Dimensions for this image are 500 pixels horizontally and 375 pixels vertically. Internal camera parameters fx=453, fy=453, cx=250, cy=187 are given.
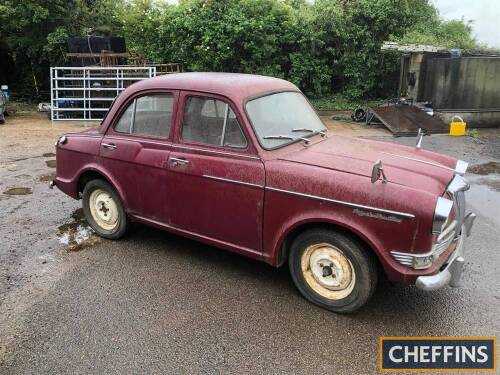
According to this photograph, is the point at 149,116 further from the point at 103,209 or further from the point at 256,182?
the point at 256,182

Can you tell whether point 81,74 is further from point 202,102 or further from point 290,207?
point 290,207

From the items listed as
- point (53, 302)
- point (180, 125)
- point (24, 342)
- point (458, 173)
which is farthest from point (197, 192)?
point (458, 173)

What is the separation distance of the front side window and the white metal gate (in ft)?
31.2

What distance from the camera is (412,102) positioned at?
46.5 ft

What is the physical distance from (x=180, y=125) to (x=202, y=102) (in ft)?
1.05

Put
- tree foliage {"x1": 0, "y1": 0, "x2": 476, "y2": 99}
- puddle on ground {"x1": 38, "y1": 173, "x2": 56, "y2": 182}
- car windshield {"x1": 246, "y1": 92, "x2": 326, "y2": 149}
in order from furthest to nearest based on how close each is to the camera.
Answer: tree foliage {"x1": 0, "y1": 0, "x2": 476, "y2": 99}, puddle on ground {"x1": 38, "y1": 173, "x2": 56, "y2": 182}, car windshield {"x1": 246, "y1": 92, "x2": 326, "y2": 149}

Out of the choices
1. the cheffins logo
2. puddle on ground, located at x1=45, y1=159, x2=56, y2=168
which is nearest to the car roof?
the cheffins logo

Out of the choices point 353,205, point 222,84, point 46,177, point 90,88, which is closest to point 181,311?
point 353,205

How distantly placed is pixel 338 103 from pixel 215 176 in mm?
13012

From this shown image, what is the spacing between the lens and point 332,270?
374 centimetres

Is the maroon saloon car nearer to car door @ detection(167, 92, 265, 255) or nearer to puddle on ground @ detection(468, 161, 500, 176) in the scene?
car door @ detection(167, 92, 265, 255)

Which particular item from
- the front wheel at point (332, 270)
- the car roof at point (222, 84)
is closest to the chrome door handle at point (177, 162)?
the car roof at point (222, 84)

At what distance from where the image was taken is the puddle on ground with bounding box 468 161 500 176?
8.13 meters

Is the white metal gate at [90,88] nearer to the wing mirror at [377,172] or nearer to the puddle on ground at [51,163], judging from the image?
the puddle on ground at [51,163]
